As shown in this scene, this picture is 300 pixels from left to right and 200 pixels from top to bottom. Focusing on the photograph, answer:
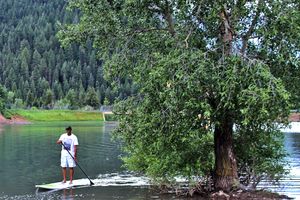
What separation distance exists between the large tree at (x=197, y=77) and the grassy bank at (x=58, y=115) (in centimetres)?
12631

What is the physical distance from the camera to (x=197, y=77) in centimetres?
1538

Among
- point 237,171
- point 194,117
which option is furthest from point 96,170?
point 194,117

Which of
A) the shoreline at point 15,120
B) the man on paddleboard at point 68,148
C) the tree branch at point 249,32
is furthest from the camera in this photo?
the shoreline at point 15,120

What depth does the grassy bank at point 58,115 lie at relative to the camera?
145 metres

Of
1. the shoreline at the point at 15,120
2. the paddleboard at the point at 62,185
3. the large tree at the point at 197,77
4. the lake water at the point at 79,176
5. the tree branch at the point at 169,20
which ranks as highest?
the tree branch at the point at 169,20

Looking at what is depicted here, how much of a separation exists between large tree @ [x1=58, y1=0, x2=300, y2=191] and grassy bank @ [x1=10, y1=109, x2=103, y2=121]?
126312mm

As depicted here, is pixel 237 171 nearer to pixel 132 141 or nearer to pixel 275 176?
pixel 275 176

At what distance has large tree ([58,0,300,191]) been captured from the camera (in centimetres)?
1549

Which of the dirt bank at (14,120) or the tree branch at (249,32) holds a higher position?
the tree branch at (249,32)

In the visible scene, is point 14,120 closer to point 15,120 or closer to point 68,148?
point 15,120

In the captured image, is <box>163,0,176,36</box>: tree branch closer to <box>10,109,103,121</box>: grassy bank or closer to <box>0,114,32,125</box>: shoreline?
<box>0,114,32,125</box>: shoreline

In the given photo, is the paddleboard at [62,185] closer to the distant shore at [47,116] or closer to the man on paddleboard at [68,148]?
the man on paddleboard at [68,148]

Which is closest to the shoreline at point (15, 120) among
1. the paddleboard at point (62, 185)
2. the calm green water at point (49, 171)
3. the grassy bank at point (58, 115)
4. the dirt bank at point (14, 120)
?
the dirt bank at point (14, 120)

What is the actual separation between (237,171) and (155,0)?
6883 mm
